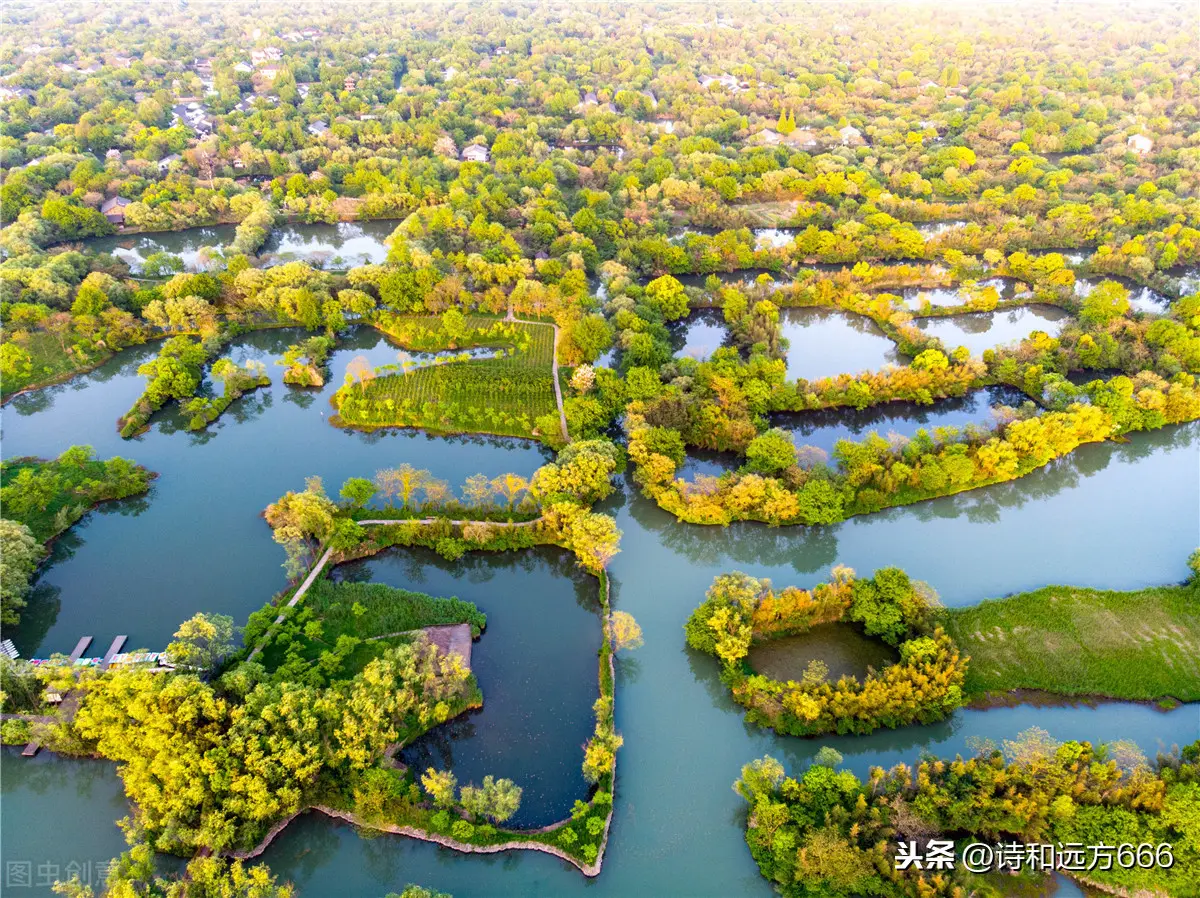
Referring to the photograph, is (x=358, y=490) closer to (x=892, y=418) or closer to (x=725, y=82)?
(x=892, y=418)

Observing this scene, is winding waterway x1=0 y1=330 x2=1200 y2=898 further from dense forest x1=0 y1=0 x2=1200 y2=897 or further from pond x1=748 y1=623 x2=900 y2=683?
pond x1=748 y1=623 x2=900 y2=683

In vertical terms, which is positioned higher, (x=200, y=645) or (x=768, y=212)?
(x=768, y=212)

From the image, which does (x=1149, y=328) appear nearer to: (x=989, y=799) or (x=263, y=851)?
(x=989, y=799)

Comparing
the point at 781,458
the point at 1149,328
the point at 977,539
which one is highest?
the point at 1149,328

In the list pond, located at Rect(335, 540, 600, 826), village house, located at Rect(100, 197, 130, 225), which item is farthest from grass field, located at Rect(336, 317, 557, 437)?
village house, located at Rect(100, 197, 130, 225)

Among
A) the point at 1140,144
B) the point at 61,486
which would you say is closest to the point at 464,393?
the point at 61,486

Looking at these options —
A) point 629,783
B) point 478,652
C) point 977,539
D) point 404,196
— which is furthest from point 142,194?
point 977,539
